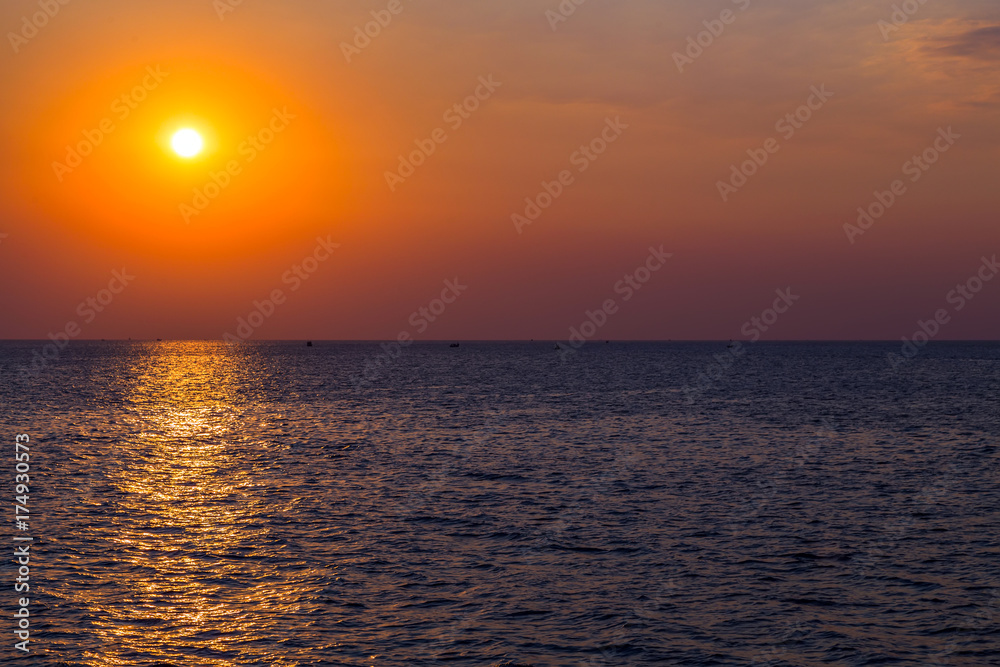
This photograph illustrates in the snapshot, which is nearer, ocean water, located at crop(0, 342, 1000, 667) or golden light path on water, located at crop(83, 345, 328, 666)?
golden light path on water, located at crop(83, 345, 328, 666)

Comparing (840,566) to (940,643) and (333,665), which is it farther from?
(333,665)

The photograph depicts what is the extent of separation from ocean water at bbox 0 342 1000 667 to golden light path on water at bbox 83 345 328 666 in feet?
0.36

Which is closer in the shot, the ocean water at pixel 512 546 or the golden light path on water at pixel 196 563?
the golden light path on water at pixel 196 563

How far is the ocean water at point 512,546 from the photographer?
23.0 meters

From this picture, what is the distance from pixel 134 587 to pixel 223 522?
9837 mm

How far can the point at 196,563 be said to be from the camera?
97.6 ft

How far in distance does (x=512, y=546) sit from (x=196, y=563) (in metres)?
11.7

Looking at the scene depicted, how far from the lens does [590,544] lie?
3347cm

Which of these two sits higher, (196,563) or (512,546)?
(196,563)

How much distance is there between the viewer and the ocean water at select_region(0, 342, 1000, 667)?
75.3 feet

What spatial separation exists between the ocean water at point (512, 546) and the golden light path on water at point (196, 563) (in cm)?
11

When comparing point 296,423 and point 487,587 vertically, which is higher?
point 296,423

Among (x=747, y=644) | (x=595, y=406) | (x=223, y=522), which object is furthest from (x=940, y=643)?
(x=595, y=406)

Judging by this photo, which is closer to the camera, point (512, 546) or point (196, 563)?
point (196, 563)
